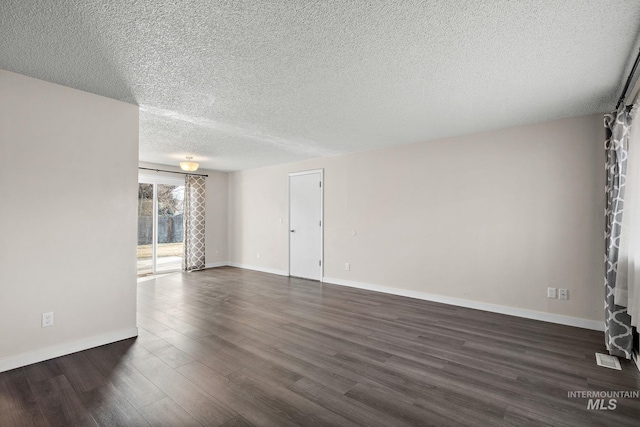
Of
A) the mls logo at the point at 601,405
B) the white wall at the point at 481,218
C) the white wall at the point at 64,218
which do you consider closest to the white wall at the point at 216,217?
the white wall at the point at 481,218

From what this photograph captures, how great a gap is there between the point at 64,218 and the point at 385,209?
4.19 meters

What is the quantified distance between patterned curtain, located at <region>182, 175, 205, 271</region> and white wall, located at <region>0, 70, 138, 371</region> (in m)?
4.03

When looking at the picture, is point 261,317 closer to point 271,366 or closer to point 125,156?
point 271,366

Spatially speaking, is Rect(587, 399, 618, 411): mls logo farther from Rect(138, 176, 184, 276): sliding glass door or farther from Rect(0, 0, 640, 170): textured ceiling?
Rect(138, 176, 184, 276): sliding glass door

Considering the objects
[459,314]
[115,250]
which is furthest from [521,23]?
[115,250]

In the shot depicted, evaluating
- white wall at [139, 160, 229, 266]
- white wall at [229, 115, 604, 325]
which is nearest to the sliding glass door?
white wall at [139, 160, 229, 266]

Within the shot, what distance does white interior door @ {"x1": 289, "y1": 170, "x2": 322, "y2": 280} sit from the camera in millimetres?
6105

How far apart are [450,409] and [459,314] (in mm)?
2210

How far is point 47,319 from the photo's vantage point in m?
2.67

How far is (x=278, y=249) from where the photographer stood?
687 centimetres

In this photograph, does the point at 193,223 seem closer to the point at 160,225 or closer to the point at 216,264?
the point at 160,225

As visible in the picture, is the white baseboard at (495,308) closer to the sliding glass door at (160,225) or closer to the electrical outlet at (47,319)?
the electrical outlet at (47,319)

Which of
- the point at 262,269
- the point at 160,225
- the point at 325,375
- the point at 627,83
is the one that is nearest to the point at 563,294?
the point at 627,83

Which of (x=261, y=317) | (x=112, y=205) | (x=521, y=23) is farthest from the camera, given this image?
(x=261, y=317)
